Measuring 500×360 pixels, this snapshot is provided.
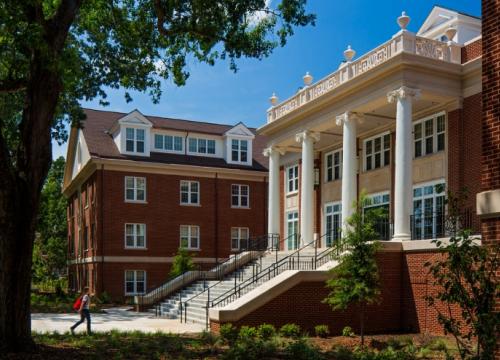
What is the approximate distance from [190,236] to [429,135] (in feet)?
65.9

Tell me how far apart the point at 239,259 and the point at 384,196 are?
785 cm

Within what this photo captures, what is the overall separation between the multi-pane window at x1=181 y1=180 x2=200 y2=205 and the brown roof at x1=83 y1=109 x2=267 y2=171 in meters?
1.39

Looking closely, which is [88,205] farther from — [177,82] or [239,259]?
[177,82]

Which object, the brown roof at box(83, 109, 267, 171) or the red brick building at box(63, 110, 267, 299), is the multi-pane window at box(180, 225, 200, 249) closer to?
the red brick building at box(63, 110, 267, 299)

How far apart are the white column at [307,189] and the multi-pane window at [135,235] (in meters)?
14.1

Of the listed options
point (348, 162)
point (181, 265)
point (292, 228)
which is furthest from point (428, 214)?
point (181, 265)

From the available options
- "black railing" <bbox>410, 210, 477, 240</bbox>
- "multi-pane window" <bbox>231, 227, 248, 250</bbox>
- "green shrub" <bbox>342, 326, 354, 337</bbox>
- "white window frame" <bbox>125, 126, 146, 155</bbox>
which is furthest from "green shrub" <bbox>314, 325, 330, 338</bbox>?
"white window frame" <bbox>125, 126, 146, 155</bbox>

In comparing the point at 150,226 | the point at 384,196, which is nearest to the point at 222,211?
the point at 150,226

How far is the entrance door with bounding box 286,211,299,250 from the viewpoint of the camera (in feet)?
103

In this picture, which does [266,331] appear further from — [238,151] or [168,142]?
[238,151]

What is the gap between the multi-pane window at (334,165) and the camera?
28719mm

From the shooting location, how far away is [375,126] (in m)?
25.3

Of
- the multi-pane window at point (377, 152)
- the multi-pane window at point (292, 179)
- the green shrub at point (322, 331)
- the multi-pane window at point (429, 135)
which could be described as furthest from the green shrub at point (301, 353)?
the multi-pane window at point (292, 179)

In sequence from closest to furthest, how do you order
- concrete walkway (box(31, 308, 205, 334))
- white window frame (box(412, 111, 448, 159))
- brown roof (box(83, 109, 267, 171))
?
concrete walkway (box(31, 308, 205, 334)), white window frame (box(412, 111, 448, 159)), brown roof (box(83, 109, 267, 171))
